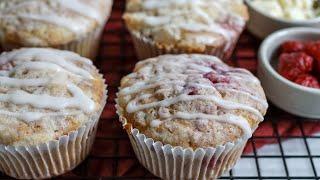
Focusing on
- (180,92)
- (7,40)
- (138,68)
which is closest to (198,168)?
(180,92)

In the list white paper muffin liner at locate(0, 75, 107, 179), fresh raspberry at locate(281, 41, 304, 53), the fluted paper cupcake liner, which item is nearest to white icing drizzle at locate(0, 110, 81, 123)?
white paper muffin liner at locate(0, 75, 107, 179)

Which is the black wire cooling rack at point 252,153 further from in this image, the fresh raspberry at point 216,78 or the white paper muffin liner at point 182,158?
the fresh raspberry at point 216,78

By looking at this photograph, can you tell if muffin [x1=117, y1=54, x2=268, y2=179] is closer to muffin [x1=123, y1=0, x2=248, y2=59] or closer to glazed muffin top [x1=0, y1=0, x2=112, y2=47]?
muffin [x1=123, y1=0, x2=248, y2=59]

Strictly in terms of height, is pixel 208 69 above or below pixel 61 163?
above

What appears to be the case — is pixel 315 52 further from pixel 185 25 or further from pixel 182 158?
pixel 182 158

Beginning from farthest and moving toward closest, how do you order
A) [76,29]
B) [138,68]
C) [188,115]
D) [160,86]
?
1. [76,29]
2. [138,68]
3. [160,86]
4. [188,115]

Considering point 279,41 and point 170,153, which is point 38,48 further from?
point 279,41

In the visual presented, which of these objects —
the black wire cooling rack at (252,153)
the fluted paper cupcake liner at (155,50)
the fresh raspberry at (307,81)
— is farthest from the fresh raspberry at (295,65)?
the fluted paper cupcake liner at (155,50)
